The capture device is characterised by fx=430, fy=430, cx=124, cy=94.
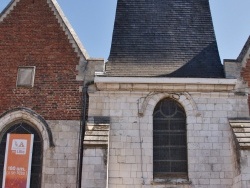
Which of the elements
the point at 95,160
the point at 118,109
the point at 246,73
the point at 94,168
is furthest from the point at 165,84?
the point at 94,168

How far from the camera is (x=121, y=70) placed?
1246 centimetres

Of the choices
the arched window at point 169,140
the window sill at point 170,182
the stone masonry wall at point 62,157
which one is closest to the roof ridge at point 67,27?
the stone masonry wall at point 62,157

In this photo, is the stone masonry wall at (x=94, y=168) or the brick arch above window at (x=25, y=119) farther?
the brick arch above window at (x=25, y=119)

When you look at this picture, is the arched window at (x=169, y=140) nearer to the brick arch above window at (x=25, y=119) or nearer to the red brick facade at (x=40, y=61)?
the red brick facade at (x=40, y=61)

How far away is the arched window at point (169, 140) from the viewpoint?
11.4 meters

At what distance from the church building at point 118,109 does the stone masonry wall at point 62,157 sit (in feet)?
0.09

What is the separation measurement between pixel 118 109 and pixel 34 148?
249 centimetres

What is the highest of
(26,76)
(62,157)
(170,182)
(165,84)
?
(26,76)

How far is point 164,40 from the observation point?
44.2ft

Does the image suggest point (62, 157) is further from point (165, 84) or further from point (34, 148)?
point (165, 84)

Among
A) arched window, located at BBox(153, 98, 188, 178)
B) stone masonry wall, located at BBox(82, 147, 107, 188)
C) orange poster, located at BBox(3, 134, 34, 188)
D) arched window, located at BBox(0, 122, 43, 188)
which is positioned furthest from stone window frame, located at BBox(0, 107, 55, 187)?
arched window, located at BBox(153, 98, 188, 178)

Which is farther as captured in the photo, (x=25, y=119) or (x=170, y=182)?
(x=25, y=119)

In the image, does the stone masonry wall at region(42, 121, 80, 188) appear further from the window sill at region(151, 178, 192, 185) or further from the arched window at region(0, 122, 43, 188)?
the window sill at region(151, 178, 192, 185)

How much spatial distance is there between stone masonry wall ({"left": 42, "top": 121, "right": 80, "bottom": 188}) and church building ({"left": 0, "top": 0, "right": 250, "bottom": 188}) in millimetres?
26
